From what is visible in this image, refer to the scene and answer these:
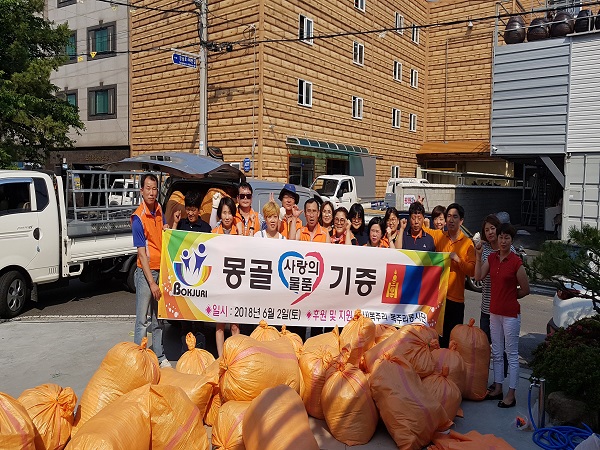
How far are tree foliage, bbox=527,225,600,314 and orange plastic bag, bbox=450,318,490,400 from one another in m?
1.24

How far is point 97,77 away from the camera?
24.8 metres

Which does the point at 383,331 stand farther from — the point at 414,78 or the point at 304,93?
the point at 414,78

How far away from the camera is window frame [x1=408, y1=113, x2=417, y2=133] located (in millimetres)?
28875

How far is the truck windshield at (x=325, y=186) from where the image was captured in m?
18.1

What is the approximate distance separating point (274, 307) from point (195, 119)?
15.9 meters

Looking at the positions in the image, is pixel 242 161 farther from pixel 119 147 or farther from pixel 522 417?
pixel 522 417

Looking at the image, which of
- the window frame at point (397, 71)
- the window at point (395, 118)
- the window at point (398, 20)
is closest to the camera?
the window at point (398, 20)

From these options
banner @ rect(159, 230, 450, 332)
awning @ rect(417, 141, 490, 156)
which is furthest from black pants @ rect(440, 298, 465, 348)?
awning @ rect(417, 141, 490, 156)

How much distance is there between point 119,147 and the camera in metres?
24.0

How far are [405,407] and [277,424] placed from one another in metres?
1.11

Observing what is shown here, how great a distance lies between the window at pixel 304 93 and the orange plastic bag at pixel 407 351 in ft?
53.9

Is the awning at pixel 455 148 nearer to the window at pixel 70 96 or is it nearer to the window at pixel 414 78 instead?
the window at pixel 414 78

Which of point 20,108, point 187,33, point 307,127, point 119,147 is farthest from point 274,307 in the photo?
point 119,147

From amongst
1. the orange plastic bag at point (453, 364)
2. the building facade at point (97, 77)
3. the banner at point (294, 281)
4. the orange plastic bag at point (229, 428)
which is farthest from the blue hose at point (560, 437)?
the building facade at point (97, 77)
